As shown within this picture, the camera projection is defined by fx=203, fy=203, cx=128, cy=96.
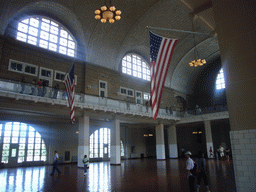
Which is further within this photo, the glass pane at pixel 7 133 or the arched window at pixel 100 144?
the arched window at pixel 100 144

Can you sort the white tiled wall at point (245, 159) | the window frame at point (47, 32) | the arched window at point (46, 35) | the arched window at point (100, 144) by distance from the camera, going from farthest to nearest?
the arched window at point (100, 144) < the arched window at point (46, 35) < the window frame at point (47, 32) < the white tiled wall at point (245, 159)

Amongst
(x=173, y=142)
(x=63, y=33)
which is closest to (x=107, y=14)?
(x=63, y=33)

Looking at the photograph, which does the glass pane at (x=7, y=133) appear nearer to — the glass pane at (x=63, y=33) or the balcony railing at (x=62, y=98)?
the balcony railing at (x=62, y=98)

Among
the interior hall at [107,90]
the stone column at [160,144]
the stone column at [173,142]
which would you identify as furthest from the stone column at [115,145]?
the stone column at [173,142]

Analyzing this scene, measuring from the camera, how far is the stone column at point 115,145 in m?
23.4

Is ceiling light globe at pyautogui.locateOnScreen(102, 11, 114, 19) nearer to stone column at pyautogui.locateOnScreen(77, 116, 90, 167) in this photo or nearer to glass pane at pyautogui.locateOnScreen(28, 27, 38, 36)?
glass pane at pyautogui.locateOnScreen(28, 27, 38, 36)

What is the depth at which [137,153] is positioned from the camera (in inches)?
1421

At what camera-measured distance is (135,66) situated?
31453 mm

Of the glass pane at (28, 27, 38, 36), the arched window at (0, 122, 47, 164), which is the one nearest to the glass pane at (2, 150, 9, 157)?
the arched window at (0, 122, 47, 164)

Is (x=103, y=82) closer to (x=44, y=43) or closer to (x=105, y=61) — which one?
(x=105, y=61)

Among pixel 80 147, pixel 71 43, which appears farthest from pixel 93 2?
pixel 80 147

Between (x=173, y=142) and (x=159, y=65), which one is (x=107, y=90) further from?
(x=159, y=65)

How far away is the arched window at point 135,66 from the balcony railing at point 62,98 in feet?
22.0

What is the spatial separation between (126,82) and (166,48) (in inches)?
834
